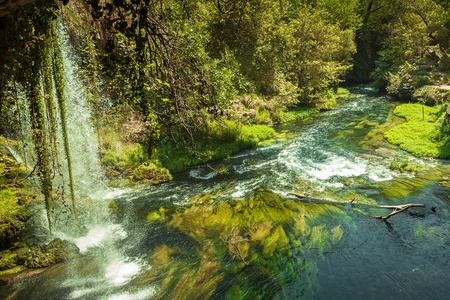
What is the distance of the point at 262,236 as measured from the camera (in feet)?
21.6

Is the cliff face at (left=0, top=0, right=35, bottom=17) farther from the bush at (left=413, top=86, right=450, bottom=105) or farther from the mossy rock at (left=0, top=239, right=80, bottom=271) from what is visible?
the bush at (left=413, top=86, right=450, bottom=105)

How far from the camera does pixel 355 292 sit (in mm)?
5027

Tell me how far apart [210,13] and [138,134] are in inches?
361

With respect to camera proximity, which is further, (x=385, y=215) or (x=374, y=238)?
→ (x=385, y=215)

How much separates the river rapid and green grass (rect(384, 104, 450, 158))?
101cm

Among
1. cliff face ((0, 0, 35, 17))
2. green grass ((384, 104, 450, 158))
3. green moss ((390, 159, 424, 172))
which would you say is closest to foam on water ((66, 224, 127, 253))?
cliff face ((0, 0, 35, 17))

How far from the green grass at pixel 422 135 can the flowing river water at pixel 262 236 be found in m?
1.05

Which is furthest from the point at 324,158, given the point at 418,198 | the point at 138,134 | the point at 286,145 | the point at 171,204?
the point at 138,134

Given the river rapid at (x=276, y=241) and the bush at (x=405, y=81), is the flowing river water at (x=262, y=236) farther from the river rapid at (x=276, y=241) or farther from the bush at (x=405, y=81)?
the bush at (x=405, y=81)

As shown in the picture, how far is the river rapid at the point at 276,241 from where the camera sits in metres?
5.18

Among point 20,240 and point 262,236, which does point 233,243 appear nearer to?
point 262,236

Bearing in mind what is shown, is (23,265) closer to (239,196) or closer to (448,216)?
(239,196)

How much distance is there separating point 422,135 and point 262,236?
40.2ft

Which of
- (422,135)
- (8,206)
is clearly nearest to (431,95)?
(422,135)
